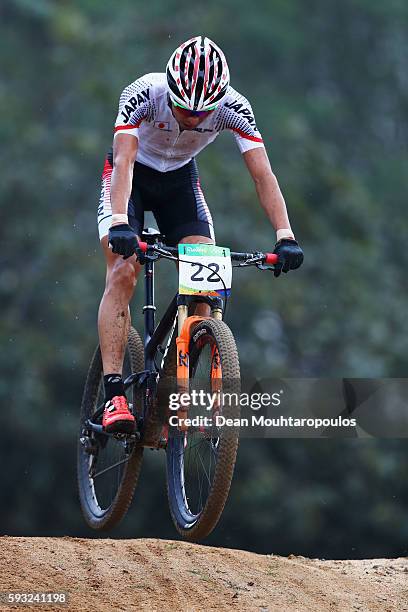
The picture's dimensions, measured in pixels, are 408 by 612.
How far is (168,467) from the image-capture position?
7332 millimetres

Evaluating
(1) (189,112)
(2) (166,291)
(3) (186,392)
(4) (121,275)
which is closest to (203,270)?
(3) (186,392)

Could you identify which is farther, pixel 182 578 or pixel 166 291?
pixel 166 291

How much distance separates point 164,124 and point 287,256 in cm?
117

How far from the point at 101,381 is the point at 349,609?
2328 mm

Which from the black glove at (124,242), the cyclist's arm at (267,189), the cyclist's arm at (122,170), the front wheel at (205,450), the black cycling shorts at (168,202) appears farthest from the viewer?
the black cycling shorts at (168,202)

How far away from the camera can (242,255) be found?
22.5 feet

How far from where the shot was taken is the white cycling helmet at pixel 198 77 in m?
6.90

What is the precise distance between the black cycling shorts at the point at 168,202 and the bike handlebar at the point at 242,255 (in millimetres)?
666

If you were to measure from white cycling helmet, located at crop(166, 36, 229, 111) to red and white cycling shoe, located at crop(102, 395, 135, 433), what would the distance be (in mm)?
1775

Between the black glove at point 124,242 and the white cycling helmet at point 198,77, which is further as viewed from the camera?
the white cycling helmet at point 198,77

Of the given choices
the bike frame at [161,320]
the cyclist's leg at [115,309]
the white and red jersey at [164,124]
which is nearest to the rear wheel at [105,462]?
the bike frame at [161,320]

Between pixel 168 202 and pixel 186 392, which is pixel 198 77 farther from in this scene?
pixel 186 392

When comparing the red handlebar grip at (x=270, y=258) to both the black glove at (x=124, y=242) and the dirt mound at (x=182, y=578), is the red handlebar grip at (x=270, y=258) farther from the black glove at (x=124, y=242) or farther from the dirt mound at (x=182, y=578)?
the dirt mound at (x=182, y=578)

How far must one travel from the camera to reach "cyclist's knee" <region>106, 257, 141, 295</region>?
Answer: 7441 millimetres
